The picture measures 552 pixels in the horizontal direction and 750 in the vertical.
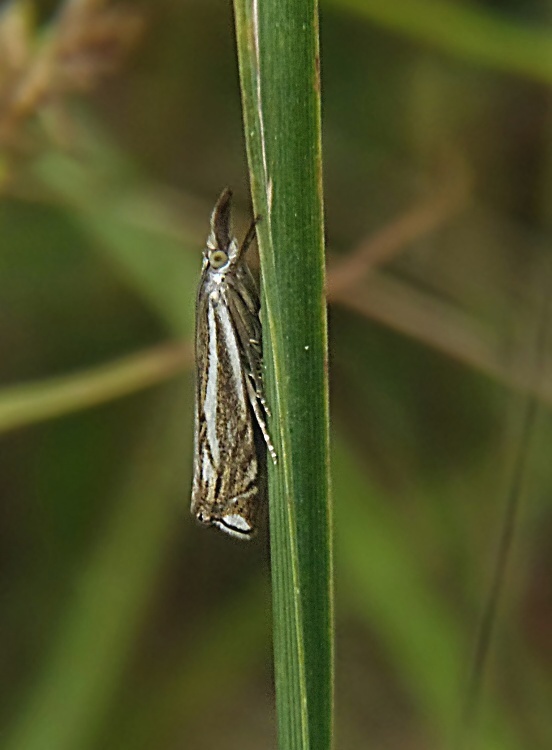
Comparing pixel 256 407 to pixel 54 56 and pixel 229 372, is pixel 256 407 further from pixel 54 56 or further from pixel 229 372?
pixel 54 56

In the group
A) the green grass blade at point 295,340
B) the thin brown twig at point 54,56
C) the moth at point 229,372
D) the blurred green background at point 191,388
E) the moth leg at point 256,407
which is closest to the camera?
the green grass blade at point 295,340

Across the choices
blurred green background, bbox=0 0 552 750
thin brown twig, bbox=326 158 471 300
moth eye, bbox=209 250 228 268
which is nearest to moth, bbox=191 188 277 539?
moth eye, bbox=209 250 228 268

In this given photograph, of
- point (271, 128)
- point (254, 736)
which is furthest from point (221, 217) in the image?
point (254, 736)

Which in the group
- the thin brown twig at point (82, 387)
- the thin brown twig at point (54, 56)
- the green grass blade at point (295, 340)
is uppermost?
the thin brown twig at point (54, 56)

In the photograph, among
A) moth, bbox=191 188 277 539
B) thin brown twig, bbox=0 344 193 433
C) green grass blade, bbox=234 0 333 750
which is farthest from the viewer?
thin brown twig, bbox=0 344 193 433

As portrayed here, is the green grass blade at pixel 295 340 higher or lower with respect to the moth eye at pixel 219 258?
lower

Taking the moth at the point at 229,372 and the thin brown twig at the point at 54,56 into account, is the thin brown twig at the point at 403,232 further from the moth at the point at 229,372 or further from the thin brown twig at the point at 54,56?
the thin brown twig at the point at 54,56

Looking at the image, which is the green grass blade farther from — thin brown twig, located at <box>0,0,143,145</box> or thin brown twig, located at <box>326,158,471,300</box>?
thin brown twig, located at <box>326,158,471,300</box>

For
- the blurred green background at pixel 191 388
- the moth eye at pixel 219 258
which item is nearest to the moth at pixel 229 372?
the moth eye at pixel 219 258
